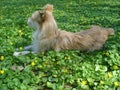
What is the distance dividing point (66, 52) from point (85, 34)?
0.90 m

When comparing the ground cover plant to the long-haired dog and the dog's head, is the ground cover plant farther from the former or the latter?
the dog's head

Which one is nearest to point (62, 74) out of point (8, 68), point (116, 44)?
point (8, 68)

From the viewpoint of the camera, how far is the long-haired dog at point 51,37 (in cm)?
669

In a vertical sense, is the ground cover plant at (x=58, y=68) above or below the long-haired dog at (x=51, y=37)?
below

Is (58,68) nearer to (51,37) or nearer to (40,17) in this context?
(51,37)

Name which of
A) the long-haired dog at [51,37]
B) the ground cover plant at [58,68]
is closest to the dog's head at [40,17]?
the long-haired dog at [51,37]

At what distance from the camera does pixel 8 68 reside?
548 centimetres

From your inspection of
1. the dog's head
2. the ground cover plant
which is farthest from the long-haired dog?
the ground cover plant

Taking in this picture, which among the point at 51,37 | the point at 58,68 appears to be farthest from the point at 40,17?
the point at 58,68

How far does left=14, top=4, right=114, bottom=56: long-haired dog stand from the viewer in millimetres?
6691

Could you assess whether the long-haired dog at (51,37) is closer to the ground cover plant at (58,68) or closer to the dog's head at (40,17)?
the dog's head at (40,17)

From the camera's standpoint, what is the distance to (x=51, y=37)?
6781 mm

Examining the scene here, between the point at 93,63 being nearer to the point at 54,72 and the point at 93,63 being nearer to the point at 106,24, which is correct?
the point at 54,72

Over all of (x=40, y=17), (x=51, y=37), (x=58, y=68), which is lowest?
(x=58, y=68)
